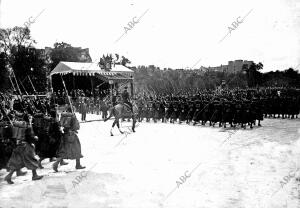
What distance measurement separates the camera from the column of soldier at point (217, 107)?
14789 millimetres

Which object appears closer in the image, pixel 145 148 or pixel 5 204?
pixel 5 204

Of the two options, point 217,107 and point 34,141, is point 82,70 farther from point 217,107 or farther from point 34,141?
point 34,141

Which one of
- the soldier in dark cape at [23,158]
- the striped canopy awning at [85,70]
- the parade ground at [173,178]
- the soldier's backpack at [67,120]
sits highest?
the striped canopy awning at [85,70]

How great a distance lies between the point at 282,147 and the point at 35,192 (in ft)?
24.4

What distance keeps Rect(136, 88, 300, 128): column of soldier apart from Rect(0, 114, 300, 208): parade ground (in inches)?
149

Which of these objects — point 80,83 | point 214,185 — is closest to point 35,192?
point 214,185

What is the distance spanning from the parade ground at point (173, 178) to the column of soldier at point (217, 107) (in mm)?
3773

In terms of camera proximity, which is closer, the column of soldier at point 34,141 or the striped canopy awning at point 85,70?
the column of soldier at point 34,141

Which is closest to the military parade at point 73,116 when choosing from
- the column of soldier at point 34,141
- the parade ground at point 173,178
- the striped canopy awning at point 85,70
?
the column of soldier at point 34,141

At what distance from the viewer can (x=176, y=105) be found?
18.1 metres

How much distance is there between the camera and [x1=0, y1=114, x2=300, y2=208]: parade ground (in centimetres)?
544

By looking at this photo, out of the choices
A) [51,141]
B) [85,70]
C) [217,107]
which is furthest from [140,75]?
[51,141]

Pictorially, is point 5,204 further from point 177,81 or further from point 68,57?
point 68,57

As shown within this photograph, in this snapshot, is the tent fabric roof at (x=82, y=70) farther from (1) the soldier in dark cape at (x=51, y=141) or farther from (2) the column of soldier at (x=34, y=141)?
(1) the soldier in dark cape at (x=51, y=141)
